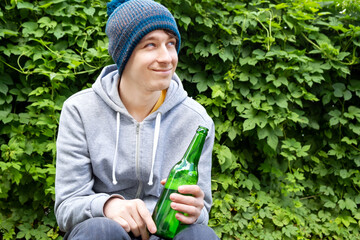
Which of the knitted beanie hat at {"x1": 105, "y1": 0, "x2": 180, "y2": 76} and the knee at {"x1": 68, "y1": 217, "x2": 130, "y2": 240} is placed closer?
the knee at {"x1": 68, "y1": 217, "x2": 130, "y2": 240}

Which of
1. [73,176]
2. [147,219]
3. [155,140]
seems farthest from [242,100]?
[147,219]

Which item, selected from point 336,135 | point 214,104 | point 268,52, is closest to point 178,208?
point 214,104

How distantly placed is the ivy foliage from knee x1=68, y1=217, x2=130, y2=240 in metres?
1.26

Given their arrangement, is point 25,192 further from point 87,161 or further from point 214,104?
point 214,104

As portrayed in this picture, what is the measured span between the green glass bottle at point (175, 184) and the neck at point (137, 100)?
17.7 inches

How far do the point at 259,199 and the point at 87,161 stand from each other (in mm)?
1788

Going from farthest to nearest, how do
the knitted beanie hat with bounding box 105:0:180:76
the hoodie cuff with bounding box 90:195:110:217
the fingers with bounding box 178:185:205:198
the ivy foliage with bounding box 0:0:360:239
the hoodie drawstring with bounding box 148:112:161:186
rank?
the ivy foliage with bounding box 0:0:360:239, the hoodie drawstring with bounding box 148:112:161:186, the knitted beanie hat with bounding box 105:0:180:76, the hoodie cuff with bounding box 90:195:110:217, the fingers with bounding box 178:185:205:198

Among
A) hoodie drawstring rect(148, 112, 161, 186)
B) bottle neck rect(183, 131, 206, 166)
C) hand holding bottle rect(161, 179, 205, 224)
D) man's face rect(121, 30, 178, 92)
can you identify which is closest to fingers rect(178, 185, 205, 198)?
hand holding bottle rect(161, 179, 205, 224)

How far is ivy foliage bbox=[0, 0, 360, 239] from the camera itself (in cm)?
268

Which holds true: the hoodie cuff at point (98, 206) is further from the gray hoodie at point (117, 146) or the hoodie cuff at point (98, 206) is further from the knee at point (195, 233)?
the knee at point (195, 233)

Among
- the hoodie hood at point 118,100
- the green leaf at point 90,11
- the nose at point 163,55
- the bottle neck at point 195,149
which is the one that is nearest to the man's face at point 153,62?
the nose at point 163,55

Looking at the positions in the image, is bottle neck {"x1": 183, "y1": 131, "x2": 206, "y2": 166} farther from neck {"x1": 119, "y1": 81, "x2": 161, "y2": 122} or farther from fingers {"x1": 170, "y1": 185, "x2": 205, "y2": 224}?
neck {"x1": 119, "y1": 81, "x2": 161, "y2": 122}

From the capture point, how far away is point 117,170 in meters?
1.70

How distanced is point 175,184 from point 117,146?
0.43 metres
